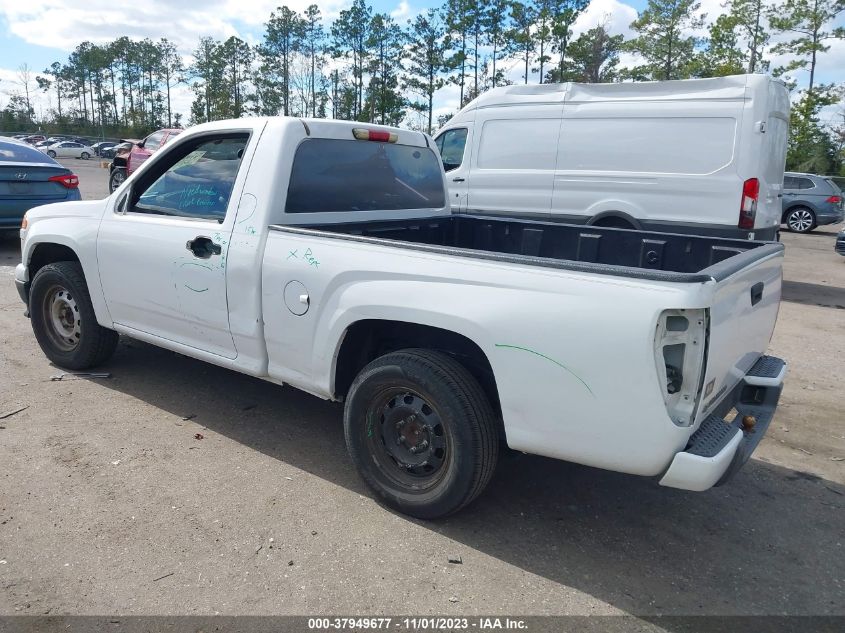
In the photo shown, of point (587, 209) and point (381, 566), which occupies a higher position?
point (587, 209)

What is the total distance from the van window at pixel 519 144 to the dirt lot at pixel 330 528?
5.70 metres

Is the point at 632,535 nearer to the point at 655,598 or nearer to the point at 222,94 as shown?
the point at 655,598

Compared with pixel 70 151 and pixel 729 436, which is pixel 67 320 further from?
pixel 70 151

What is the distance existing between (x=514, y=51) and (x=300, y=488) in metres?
40.5

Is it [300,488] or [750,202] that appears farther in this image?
[750,202]

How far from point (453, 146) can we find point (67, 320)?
22.4 ft

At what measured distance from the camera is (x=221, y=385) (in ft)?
16.4

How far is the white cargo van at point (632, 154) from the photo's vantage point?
8.05m

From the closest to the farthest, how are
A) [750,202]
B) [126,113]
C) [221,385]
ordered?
[221,385] < [750,202] < [126,113]

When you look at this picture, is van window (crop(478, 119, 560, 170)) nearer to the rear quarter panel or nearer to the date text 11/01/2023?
the rear quarter panel

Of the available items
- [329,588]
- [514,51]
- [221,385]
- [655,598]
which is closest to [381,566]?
[329,588]

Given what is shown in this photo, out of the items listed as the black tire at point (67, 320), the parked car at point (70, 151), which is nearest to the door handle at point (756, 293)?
the black tire at point (67, 320)

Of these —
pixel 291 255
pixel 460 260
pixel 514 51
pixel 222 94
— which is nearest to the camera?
pixel 460 260

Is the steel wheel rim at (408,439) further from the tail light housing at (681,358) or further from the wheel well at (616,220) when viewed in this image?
the wheel well at (616,220)
